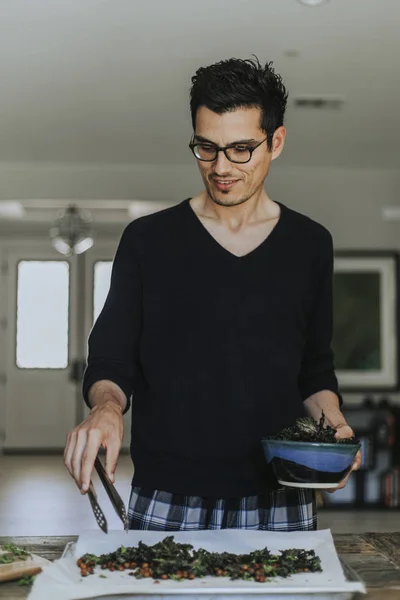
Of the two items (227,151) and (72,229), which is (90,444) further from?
(72,229)

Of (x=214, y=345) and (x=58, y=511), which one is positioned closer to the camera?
(x=214, y=345)

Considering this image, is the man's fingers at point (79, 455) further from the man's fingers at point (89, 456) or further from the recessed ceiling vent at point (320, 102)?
the recessed ceiling vent at point (320, 102)

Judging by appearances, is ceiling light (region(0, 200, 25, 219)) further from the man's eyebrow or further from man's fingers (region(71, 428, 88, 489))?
man's fingers (region(71, 428, 88, 489))

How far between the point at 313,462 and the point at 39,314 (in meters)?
8.86

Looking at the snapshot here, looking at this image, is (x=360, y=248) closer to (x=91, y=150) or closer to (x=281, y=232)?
(x=91, y=150)

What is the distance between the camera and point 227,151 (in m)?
1.51

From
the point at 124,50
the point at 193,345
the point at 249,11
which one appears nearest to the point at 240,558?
the point at 193,345

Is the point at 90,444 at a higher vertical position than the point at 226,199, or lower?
lower

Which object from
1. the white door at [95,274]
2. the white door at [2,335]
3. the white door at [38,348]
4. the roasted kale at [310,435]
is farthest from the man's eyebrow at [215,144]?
the white door at [2,335]

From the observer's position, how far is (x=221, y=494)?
1556 millimetres

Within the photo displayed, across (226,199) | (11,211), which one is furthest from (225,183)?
(11,211)

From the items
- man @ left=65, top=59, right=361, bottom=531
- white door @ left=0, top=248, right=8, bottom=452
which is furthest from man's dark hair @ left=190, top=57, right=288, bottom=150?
white door @ left=0, top=248, right=8, bottom=452

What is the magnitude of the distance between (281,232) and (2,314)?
8.60 meters

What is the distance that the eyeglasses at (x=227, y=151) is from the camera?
4.94 feet
